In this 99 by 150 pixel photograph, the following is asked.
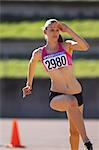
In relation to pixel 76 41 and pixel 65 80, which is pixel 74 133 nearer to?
pixel 65 80

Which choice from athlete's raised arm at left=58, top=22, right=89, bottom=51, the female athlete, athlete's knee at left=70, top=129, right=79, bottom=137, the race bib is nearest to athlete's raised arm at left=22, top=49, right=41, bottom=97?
the female athlete

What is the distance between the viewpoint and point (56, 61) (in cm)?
730

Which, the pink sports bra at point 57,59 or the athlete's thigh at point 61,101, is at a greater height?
the pink sports bra at point 57,59

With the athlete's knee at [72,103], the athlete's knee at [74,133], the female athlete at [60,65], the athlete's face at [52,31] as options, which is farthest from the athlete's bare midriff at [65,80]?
the athlete's knee at [74,133]

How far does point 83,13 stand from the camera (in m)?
22.6

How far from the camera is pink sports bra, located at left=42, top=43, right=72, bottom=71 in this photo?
7.32 metres

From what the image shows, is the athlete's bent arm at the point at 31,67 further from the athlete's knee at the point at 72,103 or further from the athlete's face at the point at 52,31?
the athlete's knee at the point at 72,103

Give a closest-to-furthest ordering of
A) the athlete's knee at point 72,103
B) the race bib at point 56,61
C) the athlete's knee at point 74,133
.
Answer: the athlete's knee at point 72,103, the race bib at point 56,61, the athlete's knee at point 74,133

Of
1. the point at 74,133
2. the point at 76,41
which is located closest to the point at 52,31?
the point at 76,41

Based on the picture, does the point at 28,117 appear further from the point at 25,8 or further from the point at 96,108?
the point at 25,8

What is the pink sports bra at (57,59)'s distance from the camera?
24.0 ft

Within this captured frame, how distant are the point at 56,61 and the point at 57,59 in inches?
1.3

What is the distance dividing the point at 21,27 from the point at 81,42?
1523 centimetres

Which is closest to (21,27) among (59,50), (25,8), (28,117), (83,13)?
(25,8)
